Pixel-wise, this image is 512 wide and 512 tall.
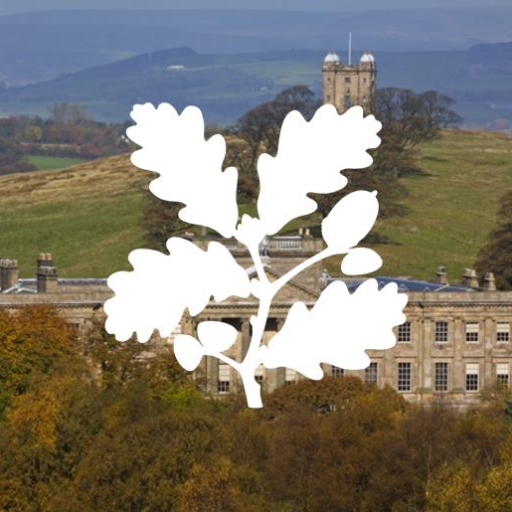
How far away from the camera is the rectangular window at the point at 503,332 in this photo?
112438mm

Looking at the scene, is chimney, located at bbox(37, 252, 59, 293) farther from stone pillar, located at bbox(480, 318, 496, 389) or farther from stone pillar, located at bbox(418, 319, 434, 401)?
stone pillar, located at bbox(480, 318, 496, 389)

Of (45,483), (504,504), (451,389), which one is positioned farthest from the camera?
(451,389)

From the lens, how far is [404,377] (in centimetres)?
11088

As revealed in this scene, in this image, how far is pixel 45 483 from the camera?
5931cm

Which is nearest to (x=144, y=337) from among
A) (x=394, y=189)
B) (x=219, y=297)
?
(x=219, y=297)

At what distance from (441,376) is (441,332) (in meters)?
2.11

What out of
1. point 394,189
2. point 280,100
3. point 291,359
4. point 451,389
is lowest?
point 291,359

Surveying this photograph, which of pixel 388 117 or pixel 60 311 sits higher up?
pixel 388 117

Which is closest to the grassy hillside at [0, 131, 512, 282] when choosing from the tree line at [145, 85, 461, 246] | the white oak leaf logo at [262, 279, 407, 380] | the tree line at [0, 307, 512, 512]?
the tree line at [145, 85, 461, 246]

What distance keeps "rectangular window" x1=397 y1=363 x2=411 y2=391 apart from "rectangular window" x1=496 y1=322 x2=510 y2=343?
15.5 feet

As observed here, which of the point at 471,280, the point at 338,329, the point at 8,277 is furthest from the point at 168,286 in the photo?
the point at 471,280

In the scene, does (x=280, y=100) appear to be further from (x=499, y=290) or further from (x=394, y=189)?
(x=499, y=290)

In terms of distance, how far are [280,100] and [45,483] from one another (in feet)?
466

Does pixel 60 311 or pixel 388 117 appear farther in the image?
pixel 388 117
